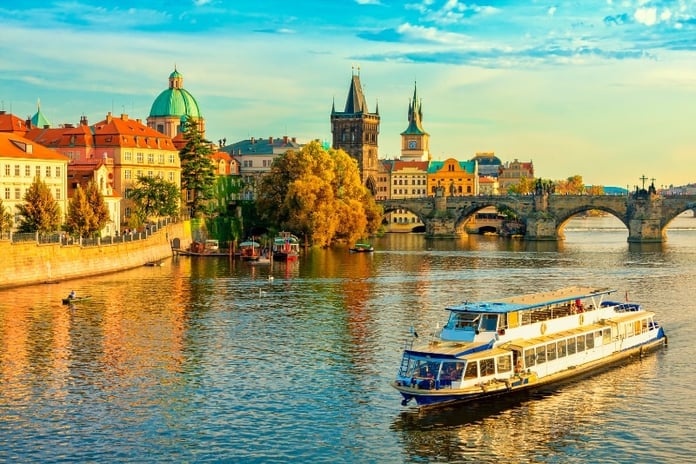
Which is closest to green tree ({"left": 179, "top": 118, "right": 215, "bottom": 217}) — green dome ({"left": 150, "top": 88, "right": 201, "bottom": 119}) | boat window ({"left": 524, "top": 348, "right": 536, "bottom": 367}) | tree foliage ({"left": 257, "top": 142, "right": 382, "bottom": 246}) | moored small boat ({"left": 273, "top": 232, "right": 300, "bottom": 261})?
tree foliage ({"left": 257, "top": 142, "right": 382, "bottom": 246})

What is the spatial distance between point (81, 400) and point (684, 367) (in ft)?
102

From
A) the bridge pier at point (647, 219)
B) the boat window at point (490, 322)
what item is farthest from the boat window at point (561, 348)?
the bridge pier at point (647, 219)

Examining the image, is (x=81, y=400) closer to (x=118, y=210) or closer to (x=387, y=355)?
(x=387, y=355)

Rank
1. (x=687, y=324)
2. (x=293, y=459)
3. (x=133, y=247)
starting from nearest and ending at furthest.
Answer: (x=293, y=459) → (x=687, y=324) → (x=133, y=247)

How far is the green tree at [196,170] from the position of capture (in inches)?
5674

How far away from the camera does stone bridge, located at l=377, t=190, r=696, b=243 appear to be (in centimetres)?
17100

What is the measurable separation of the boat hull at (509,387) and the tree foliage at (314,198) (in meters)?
82.6

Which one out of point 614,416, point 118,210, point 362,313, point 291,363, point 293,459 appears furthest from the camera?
point 118,210

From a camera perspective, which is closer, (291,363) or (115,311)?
(291,363)

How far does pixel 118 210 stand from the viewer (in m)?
125

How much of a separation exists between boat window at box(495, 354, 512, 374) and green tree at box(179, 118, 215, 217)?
99.1 metres

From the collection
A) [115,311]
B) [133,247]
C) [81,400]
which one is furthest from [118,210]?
[81,400]

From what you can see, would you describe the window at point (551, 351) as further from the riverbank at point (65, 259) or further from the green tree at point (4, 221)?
the green tree at point (4, 221)

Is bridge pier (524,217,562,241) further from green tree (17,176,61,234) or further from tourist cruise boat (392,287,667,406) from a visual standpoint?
tourist cruise boat (392,287,667,406)
